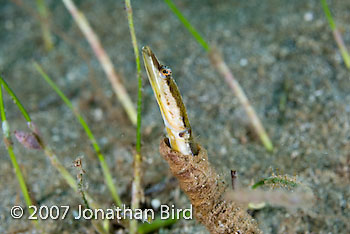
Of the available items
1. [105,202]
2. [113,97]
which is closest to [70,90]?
[113,97]

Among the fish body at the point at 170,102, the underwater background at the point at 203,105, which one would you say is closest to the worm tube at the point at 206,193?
the fish body at the point at 170,102

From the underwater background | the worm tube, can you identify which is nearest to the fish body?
the worm tube

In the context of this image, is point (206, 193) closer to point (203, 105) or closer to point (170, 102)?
point (170, 102)

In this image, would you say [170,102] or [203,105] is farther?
[203,105]

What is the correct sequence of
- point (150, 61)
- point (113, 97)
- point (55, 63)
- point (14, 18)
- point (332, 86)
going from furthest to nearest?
point (14, 18)
point (55, 63)
point (113, 97)
point (332, 86)
point (150, 61)

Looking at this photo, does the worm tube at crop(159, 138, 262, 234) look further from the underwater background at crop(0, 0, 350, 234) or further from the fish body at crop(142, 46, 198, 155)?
the underwater background at crop(0, 0, 350, 234)

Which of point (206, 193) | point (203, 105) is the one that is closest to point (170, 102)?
point (206, 193)

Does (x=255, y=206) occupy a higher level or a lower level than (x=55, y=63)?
lower

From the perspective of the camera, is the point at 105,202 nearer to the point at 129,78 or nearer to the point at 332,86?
the point at 129,78
